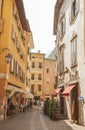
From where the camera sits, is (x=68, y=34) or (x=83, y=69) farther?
(x=68, y=34)

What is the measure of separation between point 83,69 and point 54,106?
684 cm

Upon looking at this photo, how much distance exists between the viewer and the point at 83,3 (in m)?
17.0

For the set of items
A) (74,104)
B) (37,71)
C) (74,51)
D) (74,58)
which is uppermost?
(37,71)

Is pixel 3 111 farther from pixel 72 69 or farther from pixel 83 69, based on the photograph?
pixel 83 69

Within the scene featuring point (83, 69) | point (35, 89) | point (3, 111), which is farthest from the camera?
point (35, 89)

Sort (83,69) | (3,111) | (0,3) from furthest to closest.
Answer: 1. (0,3)
2. (3,111)
3. (83,69)

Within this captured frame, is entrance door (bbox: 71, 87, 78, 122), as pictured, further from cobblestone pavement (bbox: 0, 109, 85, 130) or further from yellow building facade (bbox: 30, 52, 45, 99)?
yellow building facade (bbox: 30, 52, 45, 99)

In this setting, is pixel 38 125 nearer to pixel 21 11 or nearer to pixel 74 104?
pixel 74 104

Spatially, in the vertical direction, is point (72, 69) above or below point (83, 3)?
below

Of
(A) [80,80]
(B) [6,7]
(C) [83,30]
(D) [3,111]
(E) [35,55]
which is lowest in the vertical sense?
(D) [3,111]

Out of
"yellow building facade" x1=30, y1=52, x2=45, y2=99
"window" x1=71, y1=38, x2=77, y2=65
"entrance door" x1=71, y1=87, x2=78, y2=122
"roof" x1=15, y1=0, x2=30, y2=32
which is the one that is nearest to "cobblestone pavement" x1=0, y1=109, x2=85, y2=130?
"entrance door" x1=71, y1=87, x2=78, y2=122

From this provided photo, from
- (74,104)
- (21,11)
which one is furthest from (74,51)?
(21,11)

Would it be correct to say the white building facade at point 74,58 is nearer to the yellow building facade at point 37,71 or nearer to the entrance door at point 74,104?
the entrance door at point 74,104

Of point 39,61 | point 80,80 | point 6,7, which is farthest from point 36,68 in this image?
point 80,80
